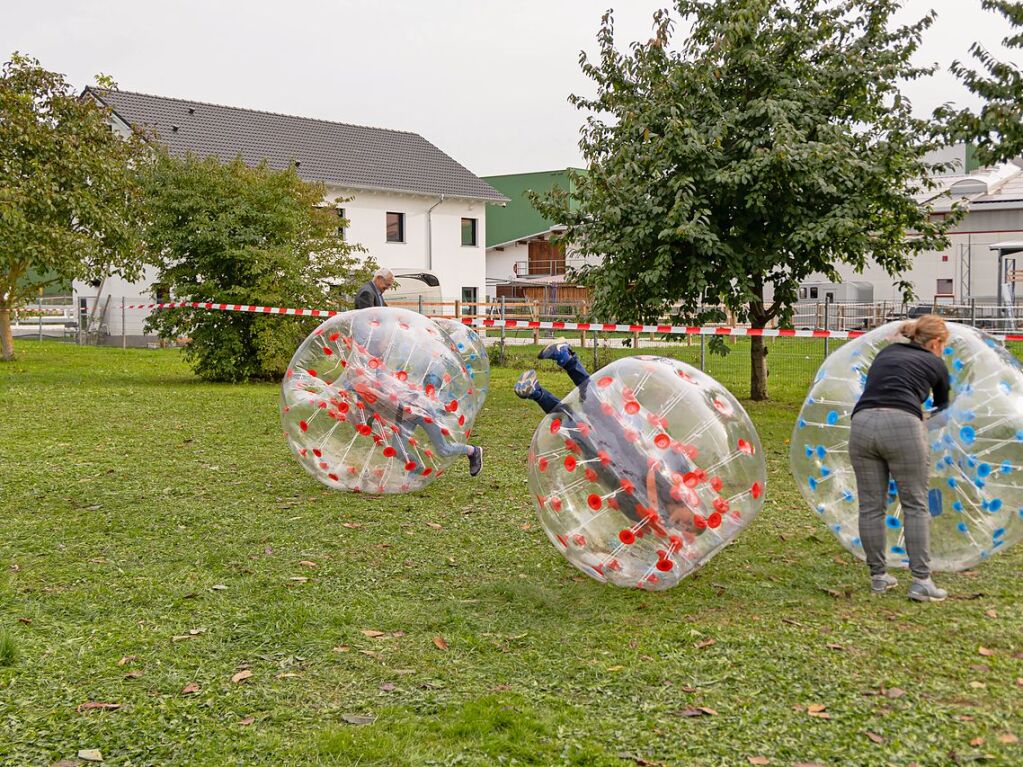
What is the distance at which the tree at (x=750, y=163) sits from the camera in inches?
543

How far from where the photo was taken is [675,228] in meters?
13.7

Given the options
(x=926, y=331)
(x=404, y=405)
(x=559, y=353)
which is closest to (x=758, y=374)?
(x=404, y=405)

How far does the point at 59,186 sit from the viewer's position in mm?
19703

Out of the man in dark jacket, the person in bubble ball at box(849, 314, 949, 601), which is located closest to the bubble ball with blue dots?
the person in bubble ball at box(849, 314, 949, 601)

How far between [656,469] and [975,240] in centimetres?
3860

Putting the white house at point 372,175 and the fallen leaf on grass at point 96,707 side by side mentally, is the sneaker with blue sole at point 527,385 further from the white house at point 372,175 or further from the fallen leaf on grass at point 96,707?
the white house at point 372,175

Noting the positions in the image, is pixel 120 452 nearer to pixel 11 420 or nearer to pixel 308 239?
pixel 11 420

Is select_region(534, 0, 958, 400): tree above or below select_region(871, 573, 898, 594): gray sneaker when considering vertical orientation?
above

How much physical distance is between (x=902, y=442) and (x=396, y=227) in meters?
36.1

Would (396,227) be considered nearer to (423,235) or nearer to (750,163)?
(423,235)

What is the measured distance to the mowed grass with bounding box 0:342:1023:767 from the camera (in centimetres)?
425

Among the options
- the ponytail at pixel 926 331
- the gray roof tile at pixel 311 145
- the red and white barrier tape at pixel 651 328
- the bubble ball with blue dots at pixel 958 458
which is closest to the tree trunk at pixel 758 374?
the red and white barrier tape at pixel 651 328

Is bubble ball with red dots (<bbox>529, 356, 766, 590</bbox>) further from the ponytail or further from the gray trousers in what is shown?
the ponytail

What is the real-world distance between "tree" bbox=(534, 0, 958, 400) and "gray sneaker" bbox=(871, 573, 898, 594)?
783cm
